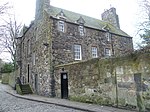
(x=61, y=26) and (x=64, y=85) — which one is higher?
(x=61, y=26)

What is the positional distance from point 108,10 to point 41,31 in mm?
14064

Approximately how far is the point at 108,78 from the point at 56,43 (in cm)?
863

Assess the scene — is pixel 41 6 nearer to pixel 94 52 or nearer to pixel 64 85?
pixel 94 52

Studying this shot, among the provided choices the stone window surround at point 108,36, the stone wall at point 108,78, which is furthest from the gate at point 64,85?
the stone window surround at point 108,36

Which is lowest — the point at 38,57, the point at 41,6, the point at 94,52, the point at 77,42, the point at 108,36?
the point at 38,57

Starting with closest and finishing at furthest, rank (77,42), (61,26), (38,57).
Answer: (61,26), (77,42), (38,57)

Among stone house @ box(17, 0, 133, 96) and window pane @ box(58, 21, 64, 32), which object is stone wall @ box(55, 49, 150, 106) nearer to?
stone house @ box(17, 0, 133, 96)

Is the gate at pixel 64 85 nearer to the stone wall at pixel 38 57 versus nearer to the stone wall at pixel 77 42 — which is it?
the stone wall at pixel 38 57

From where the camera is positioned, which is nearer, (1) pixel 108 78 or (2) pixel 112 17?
(1) pixel 108 78

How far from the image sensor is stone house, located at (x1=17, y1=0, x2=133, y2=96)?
18.0 meters

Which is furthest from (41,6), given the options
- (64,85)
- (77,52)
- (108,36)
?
(64,85)

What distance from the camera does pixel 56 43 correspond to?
18.1m

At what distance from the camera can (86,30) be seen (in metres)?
21.2

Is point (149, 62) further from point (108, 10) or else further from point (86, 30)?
point (108, 10)
